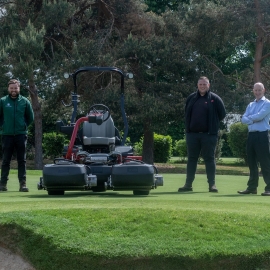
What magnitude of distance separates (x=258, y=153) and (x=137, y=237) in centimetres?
502

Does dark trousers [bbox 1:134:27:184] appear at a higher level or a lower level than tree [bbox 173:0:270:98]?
lower

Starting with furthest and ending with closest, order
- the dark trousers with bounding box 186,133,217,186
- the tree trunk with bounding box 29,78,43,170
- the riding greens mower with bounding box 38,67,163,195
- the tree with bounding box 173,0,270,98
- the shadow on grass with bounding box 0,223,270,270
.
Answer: the tree trunk with bounding box 29,78,43,170
the tree with bounding box 173,0,270,98
the dark trousers with bounding box 186,133,217,186
the riding greens mower with bounding box 38,67,163,195
the shadow on grass with bounding box 0,223,270,270

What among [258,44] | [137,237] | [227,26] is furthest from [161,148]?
[137,237]

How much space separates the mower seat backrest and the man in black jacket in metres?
1.28

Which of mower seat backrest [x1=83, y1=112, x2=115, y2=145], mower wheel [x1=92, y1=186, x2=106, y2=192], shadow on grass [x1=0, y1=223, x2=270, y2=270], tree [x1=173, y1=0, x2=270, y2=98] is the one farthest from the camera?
tree [x1=173, y1=0, x2=270, y2=98]

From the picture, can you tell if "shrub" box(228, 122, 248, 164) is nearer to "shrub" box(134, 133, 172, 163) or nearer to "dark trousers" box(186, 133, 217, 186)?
"shrub" box(134, 133, 172, 163)

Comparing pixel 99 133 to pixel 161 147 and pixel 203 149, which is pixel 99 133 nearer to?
pixel 203 149

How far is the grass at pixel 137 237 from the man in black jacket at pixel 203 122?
404 cm

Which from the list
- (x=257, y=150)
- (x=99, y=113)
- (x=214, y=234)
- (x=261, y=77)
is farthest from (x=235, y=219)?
(x=261, y=77)

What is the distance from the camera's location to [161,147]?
109 feet

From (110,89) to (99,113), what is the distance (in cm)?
1211

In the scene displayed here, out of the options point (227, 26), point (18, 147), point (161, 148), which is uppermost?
point (227, 26)

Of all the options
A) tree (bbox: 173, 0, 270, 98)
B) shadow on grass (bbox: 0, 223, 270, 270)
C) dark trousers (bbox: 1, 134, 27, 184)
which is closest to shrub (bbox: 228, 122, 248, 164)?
tree (bbox: 173, 0, 270, 98)

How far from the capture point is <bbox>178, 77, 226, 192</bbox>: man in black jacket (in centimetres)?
1100
